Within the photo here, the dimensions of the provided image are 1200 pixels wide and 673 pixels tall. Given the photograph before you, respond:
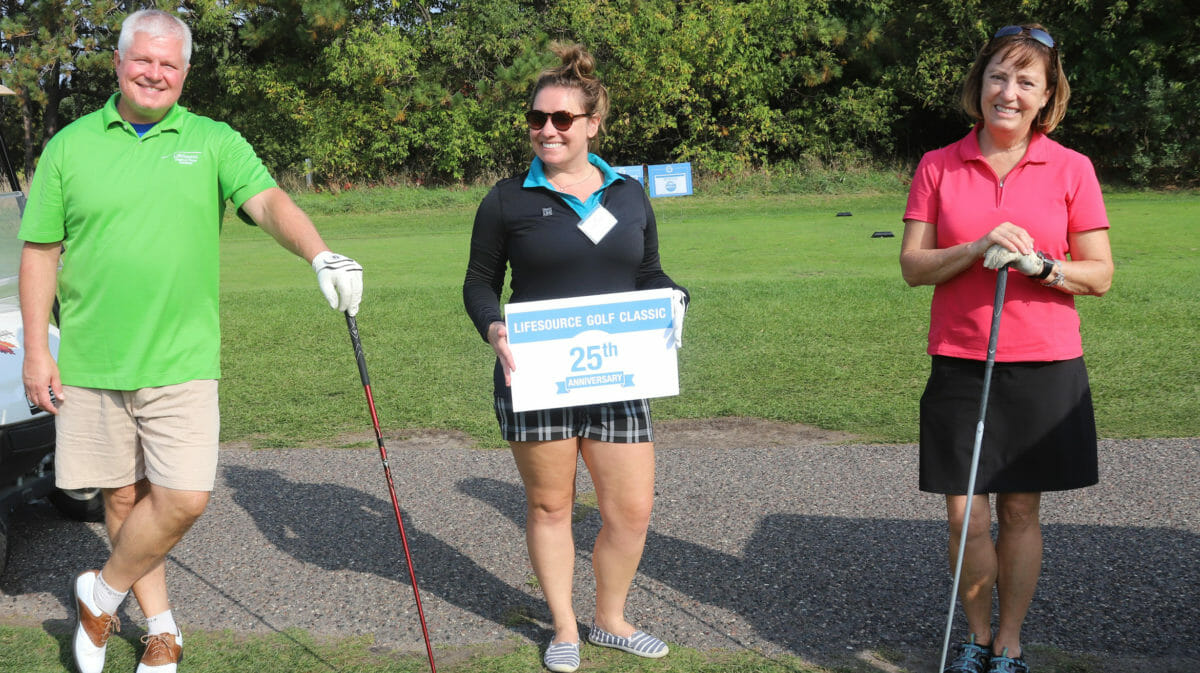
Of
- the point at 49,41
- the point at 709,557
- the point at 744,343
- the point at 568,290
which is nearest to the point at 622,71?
the point at 49,41

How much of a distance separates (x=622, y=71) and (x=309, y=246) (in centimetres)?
3786

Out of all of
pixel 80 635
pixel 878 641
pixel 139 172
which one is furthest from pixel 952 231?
pixel 80 635

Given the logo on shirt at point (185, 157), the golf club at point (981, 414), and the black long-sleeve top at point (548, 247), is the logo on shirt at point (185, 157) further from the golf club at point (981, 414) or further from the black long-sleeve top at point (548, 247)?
the golf club at point (981, 414)

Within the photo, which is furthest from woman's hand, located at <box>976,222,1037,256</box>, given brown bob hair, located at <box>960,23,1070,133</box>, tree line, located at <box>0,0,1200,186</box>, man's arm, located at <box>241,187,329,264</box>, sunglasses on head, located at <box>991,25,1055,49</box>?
tree line, located at <box>0,0,1200,186</box>

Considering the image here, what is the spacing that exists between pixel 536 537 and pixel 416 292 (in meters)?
10.8

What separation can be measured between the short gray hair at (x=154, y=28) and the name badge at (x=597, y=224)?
1319 mm

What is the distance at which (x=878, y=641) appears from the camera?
388 centimetres

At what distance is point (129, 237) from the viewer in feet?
11.5

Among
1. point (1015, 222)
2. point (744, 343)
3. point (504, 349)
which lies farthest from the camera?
point (744, 343)

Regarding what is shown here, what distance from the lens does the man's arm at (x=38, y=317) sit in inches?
141

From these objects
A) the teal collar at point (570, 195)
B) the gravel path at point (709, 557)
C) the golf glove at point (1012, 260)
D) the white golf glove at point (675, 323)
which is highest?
the teal collar at point (570, 195)

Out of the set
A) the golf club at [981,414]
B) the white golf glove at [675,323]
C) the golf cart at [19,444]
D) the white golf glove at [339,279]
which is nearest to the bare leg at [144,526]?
the white golf glove at [339,279]

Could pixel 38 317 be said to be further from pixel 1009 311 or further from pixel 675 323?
pixel 1009 311

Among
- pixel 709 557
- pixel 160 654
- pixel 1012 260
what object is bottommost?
pixel 709 557
